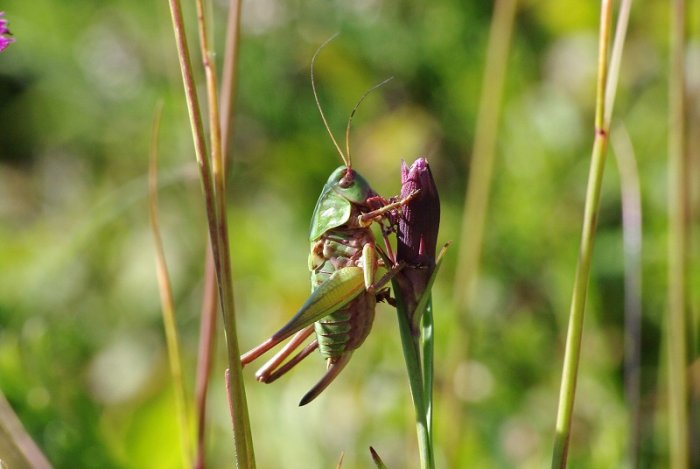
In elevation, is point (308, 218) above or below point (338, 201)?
below

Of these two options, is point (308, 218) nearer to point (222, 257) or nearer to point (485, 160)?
point (485, 160)

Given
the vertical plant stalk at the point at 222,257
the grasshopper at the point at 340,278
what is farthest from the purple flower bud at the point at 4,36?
the grasshopper at the point at 340,278

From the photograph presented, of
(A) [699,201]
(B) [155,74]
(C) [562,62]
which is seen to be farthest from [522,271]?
(B) [155,74]

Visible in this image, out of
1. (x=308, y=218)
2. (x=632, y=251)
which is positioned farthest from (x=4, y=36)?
(x=308, y=218)

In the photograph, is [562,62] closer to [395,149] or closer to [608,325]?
[395,149]

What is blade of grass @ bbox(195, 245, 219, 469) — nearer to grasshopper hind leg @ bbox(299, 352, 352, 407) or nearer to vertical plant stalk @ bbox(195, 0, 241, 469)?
vertical plant stalk @ bbox(195, 0, 241, 469)

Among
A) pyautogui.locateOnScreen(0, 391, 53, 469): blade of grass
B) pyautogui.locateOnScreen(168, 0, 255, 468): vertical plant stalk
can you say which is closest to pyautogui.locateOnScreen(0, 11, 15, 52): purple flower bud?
pyautogui.locateOnScreen(168, 0, 255, 468): vertical plant stalk

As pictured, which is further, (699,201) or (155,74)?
(155,74)
